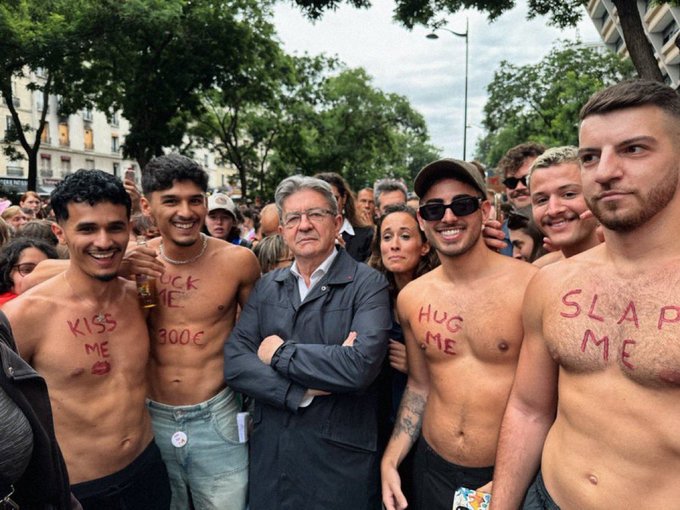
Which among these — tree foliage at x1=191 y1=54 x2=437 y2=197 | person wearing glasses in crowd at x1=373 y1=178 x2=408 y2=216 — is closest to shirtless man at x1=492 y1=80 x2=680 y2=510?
person wearing glasses in crowd at x1=373 y1=178 x2=408 y2=216

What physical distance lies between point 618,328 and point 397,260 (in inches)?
73.7

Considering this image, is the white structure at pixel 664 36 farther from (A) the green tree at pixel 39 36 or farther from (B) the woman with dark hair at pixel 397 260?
(B) the woman with dark hair at pixel 397 260

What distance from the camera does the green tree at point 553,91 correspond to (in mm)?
24750

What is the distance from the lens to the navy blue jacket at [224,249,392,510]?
2.54m

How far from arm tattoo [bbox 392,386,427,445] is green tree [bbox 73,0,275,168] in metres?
13.3

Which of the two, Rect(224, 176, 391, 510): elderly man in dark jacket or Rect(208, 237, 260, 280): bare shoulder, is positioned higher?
Rect(208, 237, 260, 280): bare shoulder

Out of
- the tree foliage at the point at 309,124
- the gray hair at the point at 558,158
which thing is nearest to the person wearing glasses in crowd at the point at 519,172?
the gray hair at the point at 558,158

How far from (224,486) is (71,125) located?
48.8 metres

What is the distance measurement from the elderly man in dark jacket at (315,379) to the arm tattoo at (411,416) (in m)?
0.15

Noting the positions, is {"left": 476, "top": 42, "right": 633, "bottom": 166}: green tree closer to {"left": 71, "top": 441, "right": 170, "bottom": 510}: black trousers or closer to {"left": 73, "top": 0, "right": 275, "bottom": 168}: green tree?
{"left": 73, "top": 0, "right": 275, "bottom": 168}: green tree

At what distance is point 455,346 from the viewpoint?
2539mm

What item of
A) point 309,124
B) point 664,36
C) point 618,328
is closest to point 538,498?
point 618,328

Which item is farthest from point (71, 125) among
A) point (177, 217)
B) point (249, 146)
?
point (177, 217)

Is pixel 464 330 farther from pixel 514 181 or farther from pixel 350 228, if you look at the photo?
pixel 350 228
